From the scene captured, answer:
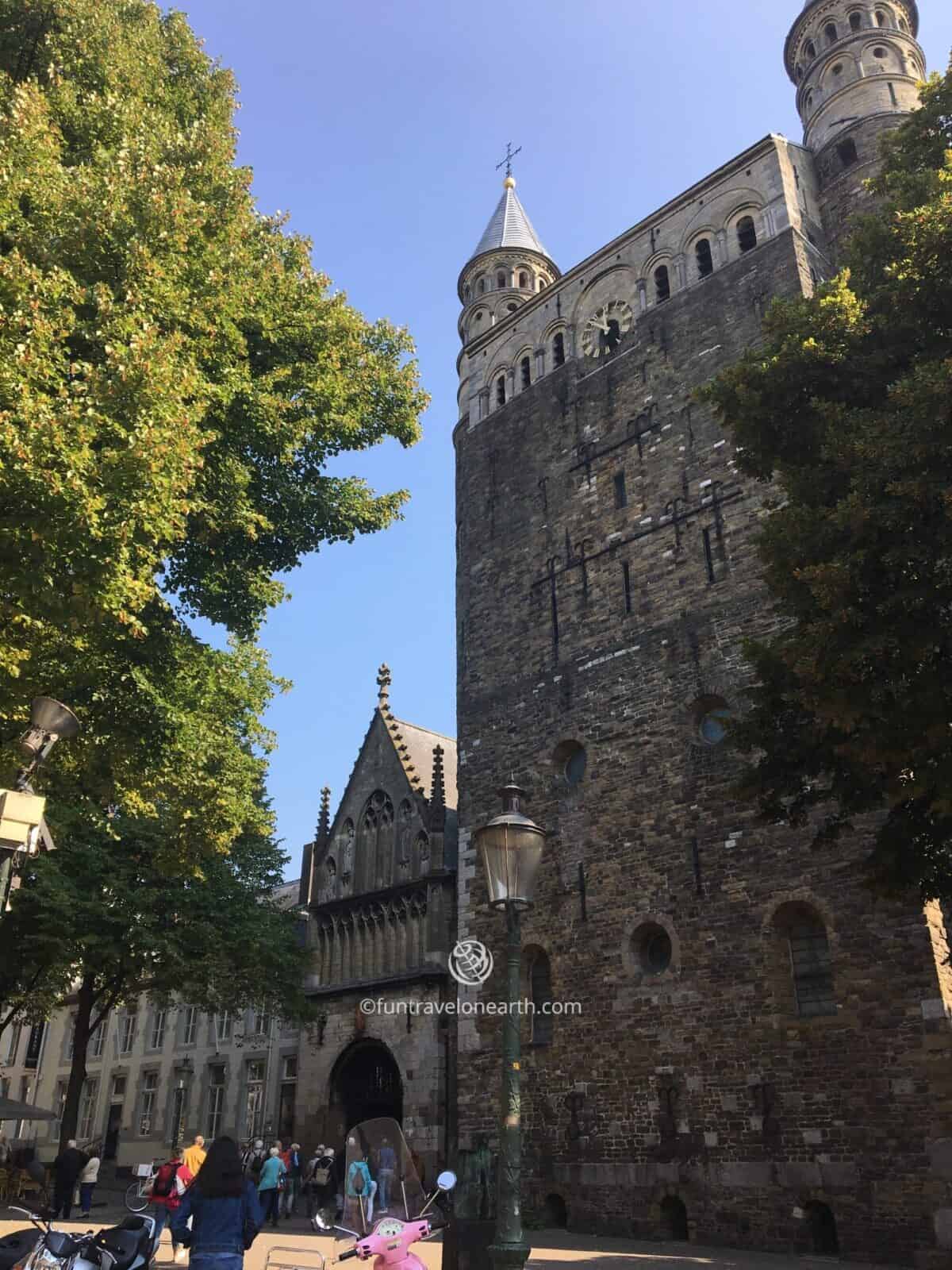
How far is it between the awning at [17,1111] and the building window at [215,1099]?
11473 millimetres

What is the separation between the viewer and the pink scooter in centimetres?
646

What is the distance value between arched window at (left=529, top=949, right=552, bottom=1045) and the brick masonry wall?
0.23m

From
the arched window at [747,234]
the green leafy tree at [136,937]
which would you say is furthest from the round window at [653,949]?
the arched window at [747,234]

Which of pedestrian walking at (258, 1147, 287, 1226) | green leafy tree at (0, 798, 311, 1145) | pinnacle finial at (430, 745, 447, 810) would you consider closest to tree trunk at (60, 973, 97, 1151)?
green leafy tree at (0, 798, 311, 1145)

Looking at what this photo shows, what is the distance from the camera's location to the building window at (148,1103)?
1288 inches

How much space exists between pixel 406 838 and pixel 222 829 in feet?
39.2

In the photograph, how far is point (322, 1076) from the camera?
76.7 feet

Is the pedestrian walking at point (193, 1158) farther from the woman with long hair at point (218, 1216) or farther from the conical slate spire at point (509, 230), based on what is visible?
the conical slate spire at point (509, 230)

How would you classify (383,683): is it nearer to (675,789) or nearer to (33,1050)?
(675,789)

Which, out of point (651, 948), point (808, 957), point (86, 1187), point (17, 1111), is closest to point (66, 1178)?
point (17, 1111)

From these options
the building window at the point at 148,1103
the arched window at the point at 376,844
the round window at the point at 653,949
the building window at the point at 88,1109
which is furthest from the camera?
the building window at the point at 88,1109

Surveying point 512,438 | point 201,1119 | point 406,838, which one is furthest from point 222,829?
point 201,1119

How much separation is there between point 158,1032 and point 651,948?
78.1ft

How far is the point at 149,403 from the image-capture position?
30.4 ft
